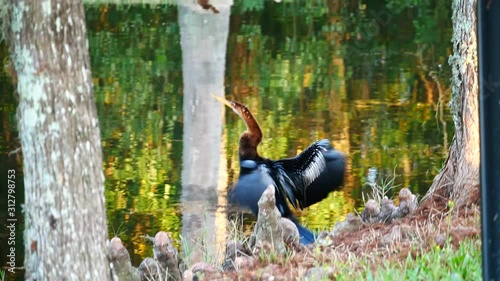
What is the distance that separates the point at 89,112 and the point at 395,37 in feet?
42.7

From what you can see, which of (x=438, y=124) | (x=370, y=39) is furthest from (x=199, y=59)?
(x=370, y=39)

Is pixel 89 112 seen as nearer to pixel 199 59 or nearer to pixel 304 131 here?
pixel 199 59

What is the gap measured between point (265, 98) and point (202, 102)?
11.6 ft

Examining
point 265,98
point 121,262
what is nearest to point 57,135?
point 121,262

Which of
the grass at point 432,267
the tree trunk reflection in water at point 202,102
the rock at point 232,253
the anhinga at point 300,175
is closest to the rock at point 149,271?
the rock at point 232,253

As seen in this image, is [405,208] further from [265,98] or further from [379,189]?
[265,98]

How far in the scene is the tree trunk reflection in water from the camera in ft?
28.3

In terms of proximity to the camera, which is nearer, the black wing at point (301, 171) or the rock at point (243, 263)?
the rock at point (243, 263)

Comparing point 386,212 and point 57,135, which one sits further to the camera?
point 386,212

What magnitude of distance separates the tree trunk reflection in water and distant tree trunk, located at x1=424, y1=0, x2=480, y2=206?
118 inches

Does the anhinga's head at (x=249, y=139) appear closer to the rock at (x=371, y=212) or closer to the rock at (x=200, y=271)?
the rock at (x=371, y=212)

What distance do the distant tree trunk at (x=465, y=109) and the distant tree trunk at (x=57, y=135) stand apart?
230cm

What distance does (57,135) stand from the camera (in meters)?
4.18

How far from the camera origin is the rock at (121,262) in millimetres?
4988
